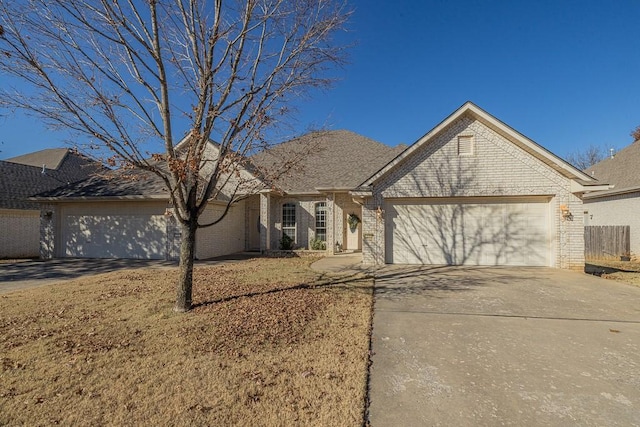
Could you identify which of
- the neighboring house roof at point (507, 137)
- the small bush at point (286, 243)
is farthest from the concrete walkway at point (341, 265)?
the neighboring house roof at point (507, 137)

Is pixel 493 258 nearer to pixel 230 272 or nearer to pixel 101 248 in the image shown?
pixel 230 272

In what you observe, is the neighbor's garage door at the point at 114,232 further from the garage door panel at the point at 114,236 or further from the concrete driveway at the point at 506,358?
the concrete driveway at the point at 506,358

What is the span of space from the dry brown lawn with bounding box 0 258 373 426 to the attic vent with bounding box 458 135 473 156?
6767mm

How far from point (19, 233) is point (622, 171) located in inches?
1292

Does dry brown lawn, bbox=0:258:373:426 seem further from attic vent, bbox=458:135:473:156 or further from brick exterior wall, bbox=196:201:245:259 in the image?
brick exterior wall, bbox=196:201:245:259

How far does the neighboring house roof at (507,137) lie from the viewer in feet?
33.3

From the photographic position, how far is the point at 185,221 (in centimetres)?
594

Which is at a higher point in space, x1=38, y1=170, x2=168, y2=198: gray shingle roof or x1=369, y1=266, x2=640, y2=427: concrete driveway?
x1=38, y1=170, x2=168, y2=198: gray shingle roof

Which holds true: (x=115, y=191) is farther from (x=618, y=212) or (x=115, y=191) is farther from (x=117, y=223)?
(x=618, y=212)

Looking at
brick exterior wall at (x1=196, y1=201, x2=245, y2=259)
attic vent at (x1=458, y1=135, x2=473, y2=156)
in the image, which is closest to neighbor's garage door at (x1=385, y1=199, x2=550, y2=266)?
attic vent at (x1=458, y1=135, x2=473, y2=156)

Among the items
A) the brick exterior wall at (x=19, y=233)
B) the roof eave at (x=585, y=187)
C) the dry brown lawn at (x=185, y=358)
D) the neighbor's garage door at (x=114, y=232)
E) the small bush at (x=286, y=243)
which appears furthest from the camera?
the brick exterior wall at (x=19, y=233)

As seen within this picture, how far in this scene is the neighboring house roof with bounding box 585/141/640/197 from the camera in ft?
50.3

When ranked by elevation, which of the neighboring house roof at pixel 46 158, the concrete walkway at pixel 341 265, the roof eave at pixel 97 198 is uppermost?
the neighboring house roof at pixel 46 158

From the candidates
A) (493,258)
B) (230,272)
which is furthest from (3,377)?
(493,258)
